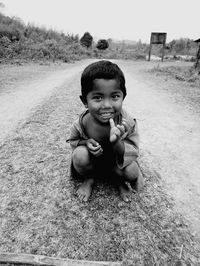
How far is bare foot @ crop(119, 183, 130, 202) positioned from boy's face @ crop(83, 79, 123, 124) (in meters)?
0.79

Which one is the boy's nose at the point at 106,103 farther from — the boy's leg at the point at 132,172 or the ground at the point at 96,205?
the ground at the point at 96,205

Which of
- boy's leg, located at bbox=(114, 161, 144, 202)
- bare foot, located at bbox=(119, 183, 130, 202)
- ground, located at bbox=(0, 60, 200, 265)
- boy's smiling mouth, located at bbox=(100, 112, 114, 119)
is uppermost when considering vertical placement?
boy's smiling mouth, located at bbox=(100, 112, 114, 119)

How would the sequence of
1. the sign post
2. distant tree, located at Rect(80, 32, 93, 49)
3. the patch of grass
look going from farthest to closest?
1. distant tree, located at Rect(80, 32, 93, 49)
2. the sign post
3. the patch of grass

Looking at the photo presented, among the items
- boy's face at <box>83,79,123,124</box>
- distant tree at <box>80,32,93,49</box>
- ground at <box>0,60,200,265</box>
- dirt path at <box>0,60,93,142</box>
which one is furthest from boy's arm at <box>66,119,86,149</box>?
distant tree at <box>80,32,93,49</box>

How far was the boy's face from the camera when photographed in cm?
157

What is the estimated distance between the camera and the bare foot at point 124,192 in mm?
2045

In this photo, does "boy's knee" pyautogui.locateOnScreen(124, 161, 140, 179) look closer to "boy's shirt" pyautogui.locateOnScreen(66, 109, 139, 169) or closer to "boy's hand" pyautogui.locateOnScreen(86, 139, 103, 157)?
"boy's shirt" pyautogui.locateOnScreen(66, 109, 139, 169)

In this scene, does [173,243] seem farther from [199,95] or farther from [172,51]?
[172,51]

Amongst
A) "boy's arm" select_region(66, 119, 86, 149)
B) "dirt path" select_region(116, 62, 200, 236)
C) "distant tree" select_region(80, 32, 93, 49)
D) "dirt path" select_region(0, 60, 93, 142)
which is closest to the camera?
"boy's arm" select_region(66, 119, 86, 149)

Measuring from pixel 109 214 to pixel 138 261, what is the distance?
458mm

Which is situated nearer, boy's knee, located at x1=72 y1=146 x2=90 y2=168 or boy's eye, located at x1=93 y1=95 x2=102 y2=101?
boy's eye, located at x1=93 y1=95 x2=102 y2=101

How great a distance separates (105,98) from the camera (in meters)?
1.59

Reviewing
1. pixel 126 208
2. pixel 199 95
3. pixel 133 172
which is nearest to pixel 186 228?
pixel 126 208

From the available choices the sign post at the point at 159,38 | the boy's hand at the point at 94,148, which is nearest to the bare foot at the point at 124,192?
the boy's hand at the point at 94,148
